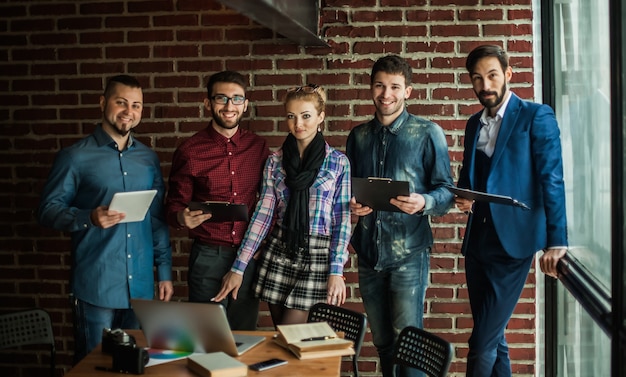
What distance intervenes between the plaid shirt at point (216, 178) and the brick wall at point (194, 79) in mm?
681

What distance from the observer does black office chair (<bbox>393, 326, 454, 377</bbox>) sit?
2461mm

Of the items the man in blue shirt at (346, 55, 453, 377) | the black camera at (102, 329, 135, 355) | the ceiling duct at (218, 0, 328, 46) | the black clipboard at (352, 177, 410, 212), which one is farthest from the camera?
the man in blue shirt at (346, 55, 453, 377)

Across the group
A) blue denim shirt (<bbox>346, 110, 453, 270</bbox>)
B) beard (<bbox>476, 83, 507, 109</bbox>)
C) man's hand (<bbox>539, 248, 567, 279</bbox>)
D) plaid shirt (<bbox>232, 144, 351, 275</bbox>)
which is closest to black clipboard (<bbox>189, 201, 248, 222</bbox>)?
plaid shirt (<bbox>232, 144, 351, 275</bbox>)

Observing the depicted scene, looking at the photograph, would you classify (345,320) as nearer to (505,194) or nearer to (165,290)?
(505,194)

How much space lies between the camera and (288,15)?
294 cm

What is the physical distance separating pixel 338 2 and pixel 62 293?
2386 mm

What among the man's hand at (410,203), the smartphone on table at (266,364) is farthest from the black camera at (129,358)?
the man's hand at (410,203)

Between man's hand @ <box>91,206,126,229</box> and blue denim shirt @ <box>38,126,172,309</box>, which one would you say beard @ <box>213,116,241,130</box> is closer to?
blue denim shirt @ <box>38,126,172,309</box>

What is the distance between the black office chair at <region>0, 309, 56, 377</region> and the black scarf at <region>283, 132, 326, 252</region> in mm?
1117

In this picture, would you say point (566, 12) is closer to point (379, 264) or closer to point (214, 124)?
point (379, 264)

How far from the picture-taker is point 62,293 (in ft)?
14.0

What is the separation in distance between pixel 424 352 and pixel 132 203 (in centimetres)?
135

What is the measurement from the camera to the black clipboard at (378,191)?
297 cm

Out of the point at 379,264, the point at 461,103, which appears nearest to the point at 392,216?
the point at 379,264
